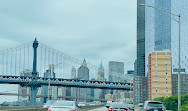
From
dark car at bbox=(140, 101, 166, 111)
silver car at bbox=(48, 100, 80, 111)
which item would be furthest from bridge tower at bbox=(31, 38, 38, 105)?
silver car at bbox=(48, 100, 80, 111)

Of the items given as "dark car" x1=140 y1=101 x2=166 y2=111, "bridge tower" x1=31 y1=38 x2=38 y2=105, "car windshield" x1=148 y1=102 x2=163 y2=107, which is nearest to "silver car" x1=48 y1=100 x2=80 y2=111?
"dark car" x1=140 y1=101 x2=166 y2=111

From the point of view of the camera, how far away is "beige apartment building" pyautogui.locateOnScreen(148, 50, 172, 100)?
16175 centimetres

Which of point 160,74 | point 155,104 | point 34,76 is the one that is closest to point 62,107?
point 155,104

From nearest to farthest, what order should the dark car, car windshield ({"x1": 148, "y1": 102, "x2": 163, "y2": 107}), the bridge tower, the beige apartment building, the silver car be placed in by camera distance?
1. the silver car
2. the dark car
3. car windshield ({"x1": 148, "y1": 102, "x2": 163, "y2": 107})
4. the bridge tower
5. the beige apartment building

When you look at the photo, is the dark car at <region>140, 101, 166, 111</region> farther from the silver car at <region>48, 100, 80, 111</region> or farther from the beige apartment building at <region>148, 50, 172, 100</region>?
the beige apartment building at <region>148, 50, 172, 100</region>

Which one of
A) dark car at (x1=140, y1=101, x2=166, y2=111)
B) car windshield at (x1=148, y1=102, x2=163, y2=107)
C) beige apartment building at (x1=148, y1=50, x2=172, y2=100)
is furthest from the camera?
beige apartment building at (x1=148, y1=50, x2=172, y2=100)

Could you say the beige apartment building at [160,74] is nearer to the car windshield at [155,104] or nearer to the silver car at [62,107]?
the car windshield at [155,104]

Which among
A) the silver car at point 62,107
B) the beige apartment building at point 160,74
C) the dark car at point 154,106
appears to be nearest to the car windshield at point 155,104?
the dark car at point 154,106

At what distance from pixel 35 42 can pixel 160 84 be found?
6279 centimetres

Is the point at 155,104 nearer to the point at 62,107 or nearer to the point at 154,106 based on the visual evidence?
the point at 154,106

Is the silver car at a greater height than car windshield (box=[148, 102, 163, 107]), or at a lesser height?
greater

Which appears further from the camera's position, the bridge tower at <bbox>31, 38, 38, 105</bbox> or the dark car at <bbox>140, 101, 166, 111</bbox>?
the bridge tower at <bbox>31, 38, 38, 105</bbox>

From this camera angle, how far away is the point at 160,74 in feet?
534

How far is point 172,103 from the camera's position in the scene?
85.5 m
